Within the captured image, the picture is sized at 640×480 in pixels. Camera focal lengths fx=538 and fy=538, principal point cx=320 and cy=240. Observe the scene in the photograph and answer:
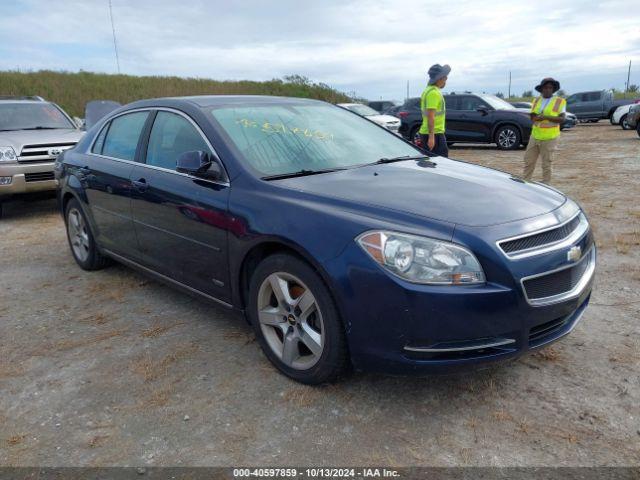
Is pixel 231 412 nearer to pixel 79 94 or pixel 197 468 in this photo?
pixel 197 468

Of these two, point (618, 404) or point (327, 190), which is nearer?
point (618, 404)

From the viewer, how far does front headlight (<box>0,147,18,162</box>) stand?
7.30 m

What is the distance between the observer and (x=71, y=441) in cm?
254

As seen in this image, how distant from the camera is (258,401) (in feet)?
9.24

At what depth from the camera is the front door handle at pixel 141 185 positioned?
3818 millimetres

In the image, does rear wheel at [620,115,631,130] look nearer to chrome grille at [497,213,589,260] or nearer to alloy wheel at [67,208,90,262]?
chrome grille at [497,213,589,260]

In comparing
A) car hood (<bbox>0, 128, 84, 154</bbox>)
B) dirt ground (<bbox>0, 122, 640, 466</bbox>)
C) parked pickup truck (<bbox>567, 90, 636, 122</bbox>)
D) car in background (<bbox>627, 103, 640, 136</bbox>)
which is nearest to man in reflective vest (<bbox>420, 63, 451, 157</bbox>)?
dirt ground (<bbox>0, 122, 640, 466</bbox>)

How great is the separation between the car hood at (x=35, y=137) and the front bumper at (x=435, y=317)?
6603mm

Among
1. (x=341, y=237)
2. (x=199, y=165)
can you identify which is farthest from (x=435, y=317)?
(x=199, y=165)

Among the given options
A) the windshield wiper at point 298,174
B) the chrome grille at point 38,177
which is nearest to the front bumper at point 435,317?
the windshield wiper at point 298,174

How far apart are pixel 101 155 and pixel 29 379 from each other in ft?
7.03

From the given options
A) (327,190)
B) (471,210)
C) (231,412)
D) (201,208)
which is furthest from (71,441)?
(471,210)

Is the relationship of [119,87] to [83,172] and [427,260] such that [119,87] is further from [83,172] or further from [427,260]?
[427,260]

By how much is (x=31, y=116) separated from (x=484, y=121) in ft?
37.8
